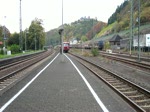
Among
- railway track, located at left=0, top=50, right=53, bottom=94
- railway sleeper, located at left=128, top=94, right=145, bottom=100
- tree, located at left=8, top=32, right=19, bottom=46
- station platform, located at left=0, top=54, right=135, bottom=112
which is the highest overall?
tree, located at left=8, top=32, right=19, bottom=46

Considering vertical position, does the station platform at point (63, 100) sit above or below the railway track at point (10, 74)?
above

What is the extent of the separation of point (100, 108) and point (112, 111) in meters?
0.61

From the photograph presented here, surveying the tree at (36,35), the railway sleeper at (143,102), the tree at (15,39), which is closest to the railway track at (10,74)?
the railway sleeper at (143,102)

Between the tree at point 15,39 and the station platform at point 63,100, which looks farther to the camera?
the tree at point 15,39

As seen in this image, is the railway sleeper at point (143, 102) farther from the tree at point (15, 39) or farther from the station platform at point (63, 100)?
the tree at point (15, 39)

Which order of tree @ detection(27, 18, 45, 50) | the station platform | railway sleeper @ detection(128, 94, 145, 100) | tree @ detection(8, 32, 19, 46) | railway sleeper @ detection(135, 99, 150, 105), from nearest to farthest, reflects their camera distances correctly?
the station platform < railway sleeper @ detection(135, 99, 150, 105) < railway sleeper @ detection(128, 94, 145, 100) < tree @ detection(27, 18, 45, 50) < tree @ detection(8, 32, 19, 46)

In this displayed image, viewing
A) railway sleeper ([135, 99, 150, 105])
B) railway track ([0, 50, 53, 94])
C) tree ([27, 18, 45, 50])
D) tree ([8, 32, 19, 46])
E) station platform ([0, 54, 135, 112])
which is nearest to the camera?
station platform ([0, 54, 135, 112])

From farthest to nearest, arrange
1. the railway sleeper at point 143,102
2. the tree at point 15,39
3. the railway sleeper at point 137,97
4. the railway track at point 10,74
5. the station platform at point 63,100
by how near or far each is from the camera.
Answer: the tree at point 15,39 → the railway track at point 10,74 → the railway sleeper at point 137,97 → the railway sleeper at point 143,102 → the station platform at point 63,100

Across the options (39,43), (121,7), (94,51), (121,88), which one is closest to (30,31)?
(39,43)

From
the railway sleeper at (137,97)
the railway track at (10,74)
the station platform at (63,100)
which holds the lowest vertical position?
the railway track at (10,74)

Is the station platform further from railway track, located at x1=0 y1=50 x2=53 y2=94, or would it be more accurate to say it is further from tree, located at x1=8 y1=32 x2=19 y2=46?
tree, located at x1=8 y1=32 x2=19 y2=46

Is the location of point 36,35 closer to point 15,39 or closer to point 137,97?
point 15,39

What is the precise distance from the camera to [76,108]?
10781mm

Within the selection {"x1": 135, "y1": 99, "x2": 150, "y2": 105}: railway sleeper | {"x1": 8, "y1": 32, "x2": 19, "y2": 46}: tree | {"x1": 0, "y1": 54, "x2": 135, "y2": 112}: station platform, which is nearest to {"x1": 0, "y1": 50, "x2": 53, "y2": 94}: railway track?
{"x1": 0, "y1": 54, "x2": 135, "y2": 112}: station platform
